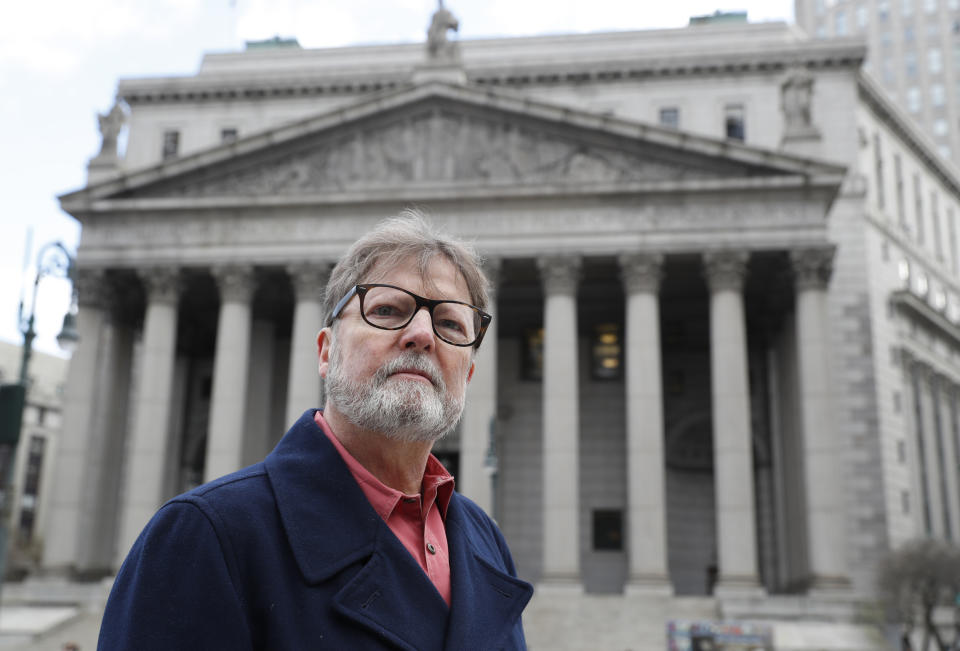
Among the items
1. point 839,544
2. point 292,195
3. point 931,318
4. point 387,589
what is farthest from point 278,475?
point 931,318

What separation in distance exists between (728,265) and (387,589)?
34016 millimetres

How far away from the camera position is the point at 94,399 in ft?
125

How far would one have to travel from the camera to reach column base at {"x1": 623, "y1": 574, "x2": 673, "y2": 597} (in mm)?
32562

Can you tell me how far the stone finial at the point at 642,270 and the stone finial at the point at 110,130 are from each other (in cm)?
2259

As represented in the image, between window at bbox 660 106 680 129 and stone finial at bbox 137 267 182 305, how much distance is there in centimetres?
2606

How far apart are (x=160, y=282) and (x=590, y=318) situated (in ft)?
62.1

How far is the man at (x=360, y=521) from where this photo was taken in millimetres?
2314

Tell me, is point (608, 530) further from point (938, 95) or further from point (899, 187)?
point (938, 95)

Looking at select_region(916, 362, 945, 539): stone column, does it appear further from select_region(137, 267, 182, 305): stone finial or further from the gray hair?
the gray hair

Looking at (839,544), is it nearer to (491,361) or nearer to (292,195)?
(491,361)

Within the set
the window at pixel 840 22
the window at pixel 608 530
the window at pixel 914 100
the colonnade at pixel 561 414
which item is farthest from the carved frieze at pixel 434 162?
the window at pixel 840 22

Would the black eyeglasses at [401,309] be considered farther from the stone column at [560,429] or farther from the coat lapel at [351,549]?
the stone column at [560,429]

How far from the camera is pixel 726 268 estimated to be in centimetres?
3512

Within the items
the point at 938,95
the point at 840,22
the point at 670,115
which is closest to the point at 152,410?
the point at 670,115
